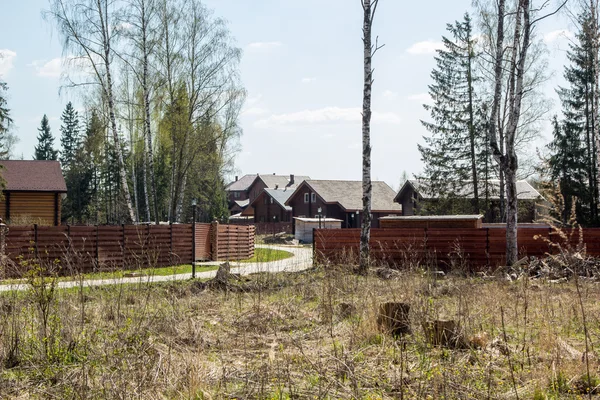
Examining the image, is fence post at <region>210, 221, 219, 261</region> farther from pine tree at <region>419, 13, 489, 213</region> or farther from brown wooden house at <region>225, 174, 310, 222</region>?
brown wooden house at <region>225, 174, 310, 222</region>

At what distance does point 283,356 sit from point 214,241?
1966 centimetres

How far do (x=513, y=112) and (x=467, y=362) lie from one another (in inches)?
433

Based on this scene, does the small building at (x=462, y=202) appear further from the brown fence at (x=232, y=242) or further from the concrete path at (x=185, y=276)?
the concrete path at (x=185, y=276)

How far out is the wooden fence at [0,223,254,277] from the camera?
17.6 m

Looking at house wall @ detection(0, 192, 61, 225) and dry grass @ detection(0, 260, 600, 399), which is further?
house wall @ detection(0, 192, 61, 225)

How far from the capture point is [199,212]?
62.8 meters

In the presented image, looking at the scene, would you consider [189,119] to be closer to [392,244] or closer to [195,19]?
[195,19]

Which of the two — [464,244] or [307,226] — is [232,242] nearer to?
[464,244]

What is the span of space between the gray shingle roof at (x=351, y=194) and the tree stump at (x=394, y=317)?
42.5 meters

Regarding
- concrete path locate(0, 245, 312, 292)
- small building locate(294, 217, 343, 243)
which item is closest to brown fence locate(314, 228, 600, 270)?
concrete path locate(0, 245, 312, 292)

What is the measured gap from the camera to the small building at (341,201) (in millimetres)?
50312

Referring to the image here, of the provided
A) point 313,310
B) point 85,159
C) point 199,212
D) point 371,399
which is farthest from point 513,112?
A: point 199,212

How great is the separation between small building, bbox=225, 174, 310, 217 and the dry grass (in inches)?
2622

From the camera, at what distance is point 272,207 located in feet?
201
